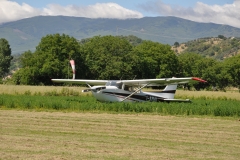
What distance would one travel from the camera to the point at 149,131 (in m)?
16.9

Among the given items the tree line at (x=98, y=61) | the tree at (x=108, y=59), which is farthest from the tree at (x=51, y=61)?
the tree at (x=108, y=59)

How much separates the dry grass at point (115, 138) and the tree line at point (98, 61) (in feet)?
147

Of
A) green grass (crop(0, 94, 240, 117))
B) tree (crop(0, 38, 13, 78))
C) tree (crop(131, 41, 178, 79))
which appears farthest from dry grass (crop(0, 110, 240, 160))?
tree (crop(0, 38, 13, 78))

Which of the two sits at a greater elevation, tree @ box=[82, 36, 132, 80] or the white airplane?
tree @ box=[82, 36, 132, 80]

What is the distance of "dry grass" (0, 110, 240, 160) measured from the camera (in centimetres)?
1197

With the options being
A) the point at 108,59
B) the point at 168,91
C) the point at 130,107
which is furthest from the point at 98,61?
the point at 130,107

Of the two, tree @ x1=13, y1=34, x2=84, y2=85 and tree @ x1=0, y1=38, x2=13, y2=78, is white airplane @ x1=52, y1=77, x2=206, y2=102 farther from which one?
tree @ x1=0, y1=38, x2=13, y2=78

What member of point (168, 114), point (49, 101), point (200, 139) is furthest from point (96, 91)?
point (200, 139)

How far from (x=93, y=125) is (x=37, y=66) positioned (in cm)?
5177

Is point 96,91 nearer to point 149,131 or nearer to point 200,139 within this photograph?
point 149,131

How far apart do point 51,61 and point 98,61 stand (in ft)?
28.7

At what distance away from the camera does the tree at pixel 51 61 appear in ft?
218

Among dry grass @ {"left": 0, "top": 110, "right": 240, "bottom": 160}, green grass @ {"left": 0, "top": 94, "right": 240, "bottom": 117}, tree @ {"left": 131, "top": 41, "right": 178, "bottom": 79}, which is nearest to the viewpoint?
dry grass @ {"left": 0, "top": 110, "right": 240, "bottom": 160}

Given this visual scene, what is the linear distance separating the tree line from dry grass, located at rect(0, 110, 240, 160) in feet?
147
